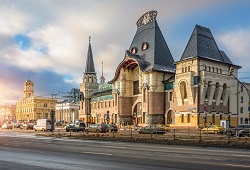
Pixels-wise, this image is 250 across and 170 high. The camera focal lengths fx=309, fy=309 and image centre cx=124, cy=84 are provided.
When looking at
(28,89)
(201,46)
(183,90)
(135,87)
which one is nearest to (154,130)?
(183,90)

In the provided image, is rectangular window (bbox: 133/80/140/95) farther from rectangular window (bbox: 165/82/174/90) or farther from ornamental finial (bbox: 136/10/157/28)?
ornamental finial (bbox: 136/10/157/28)

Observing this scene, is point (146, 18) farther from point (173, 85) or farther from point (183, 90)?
point (183, 90)

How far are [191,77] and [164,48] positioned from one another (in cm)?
1947

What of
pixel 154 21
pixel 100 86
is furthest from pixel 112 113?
pixel 154 21

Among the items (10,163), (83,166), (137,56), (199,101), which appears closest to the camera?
(83,166)

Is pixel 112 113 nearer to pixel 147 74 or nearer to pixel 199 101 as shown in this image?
pixel 147 74

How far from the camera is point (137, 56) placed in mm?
77562

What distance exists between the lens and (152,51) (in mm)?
75250

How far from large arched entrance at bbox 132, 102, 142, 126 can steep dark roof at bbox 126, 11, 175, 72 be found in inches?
408

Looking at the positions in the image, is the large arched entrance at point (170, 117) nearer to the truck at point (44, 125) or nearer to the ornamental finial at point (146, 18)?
the truck at point (44, 125)

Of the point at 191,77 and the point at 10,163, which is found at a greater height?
the point at 191,77

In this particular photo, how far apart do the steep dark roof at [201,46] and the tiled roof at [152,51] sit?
9.75 metres

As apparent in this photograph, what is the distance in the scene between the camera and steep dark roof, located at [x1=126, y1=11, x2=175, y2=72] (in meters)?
73.4

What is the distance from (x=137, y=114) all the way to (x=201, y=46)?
971 inches
